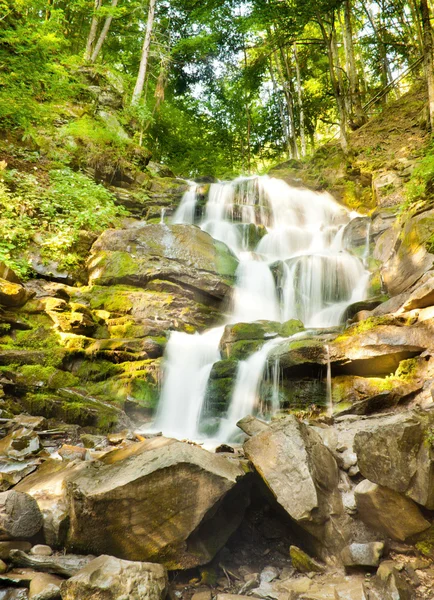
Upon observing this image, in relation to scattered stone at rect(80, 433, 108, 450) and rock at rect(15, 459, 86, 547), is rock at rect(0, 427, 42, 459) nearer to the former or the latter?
scattered stone at rect(80, 433, 108, 450)

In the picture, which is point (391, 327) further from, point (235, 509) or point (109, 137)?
point (109, 137)

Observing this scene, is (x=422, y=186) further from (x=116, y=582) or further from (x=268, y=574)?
(x=116, y=582)

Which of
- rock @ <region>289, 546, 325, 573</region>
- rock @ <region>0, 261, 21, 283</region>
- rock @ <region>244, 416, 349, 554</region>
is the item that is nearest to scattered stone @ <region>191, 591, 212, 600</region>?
rock @ <region>289, 546, 325, 573</region>

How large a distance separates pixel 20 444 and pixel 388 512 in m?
4.29

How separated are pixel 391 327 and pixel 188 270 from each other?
20.1 ft

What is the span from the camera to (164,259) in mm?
11281

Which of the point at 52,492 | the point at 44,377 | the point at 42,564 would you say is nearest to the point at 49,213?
the point at 44,377

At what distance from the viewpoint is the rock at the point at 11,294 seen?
7.77m

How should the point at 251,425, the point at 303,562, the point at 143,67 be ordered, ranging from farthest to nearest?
the point at 143,67 < the point at 251,425 < the point at 303,562

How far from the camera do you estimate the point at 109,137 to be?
50.3 ft

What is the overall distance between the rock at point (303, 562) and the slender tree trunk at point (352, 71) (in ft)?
59.8

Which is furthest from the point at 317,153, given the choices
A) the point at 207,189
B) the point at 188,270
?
the point at 188,270

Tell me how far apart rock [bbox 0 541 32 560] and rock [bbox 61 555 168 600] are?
69 centimetres

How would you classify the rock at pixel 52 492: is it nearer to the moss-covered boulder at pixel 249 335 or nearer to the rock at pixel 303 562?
the rock at pixel 303 562
